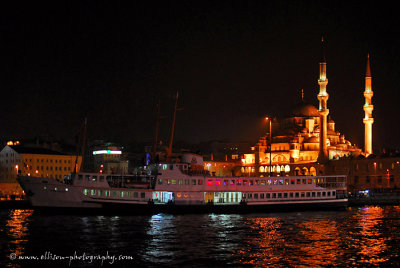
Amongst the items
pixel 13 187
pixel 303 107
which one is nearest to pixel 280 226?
pixel 13 187

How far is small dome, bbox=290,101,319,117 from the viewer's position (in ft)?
349

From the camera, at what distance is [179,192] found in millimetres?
47688

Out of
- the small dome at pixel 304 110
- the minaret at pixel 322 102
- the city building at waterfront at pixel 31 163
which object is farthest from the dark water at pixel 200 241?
the small dome at pixel 304 110

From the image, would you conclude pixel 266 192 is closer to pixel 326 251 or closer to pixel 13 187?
pixel 326 251

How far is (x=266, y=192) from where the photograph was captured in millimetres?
50312

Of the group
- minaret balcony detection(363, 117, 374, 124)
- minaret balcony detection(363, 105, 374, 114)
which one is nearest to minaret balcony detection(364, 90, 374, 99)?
minaret balcony detection(363, 105, 374, 114)

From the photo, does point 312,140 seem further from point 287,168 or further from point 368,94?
point 368,94

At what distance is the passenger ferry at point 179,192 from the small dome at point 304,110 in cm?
5489

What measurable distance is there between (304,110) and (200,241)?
79325 millimetres

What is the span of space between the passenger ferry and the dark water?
254 centimetres

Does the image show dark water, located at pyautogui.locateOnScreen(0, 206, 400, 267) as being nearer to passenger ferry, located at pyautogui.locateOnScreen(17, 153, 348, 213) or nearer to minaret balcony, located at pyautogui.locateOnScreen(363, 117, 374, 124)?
passenger ferry, located at pyautogui.locateOnScreen(17, 153, 348, 213)

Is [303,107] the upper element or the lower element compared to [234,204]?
upper

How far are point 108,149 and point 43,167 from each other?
25.2m

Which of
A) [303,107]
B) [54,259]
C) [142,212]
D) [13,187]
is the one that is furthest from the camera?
[303,107]
